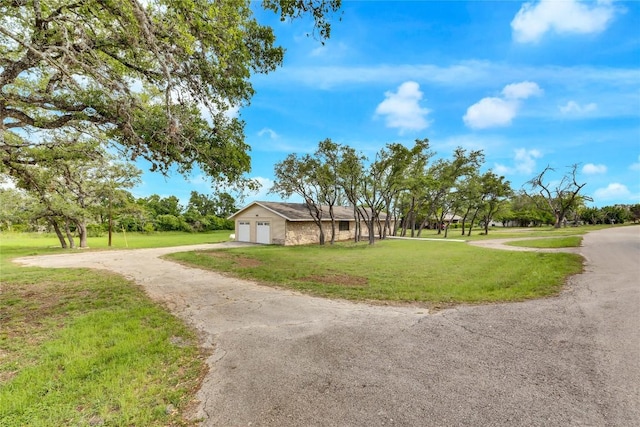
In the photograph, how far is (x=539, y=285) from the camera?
24.3 feet

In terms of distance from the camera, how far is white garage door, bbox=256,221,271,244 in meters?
24.2

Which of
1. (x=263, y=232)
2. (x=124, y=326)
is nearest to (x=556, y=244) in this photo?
(x=263, y=232)

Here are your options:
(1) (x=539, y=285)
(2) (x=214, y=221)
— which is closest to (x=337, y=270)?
(1) (x=539, y=285)

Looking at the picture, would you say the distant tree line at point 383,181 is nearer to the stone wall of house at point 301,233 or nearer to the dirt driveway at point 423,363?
the stone wall of house at point 301,233

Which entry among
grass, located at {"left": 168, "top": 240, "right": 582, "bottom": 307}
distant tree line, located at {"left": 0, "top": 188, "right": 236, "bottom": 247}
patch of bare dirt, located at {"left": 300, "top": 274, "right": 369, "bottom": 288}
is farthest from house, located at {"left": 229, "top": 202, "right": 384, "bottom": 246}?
patch of bare dirt, located at {"left": 300, "top": 274, "right": 369, "bottom": 288}

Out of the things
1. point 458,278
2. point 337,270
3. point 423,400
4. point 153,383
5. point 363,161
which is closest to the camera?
point 423,400

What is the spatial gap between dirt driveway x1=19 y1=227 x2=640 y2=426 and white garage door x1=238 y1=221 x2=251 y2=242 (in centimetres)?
1987

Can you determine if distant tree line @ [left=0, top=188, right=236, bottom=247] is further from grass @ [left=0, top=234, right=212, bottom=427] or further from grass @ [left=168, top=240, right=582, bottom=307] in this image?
grass @ [left=168, top=240, right=582, bottom=307]

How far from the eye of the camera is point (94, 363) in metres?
3.71

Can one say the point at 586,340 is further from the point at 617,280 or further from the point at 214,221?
the point at 214,221

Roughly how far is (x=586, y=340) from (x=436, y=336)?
81.8 inches

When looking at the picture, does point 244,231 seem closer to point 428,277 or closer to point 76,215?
point 76,215

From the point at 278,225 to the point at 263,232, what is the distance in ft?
6.06

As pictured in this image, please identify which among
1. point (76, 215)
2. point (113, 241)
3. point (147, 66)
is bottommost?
point (113, 241)
